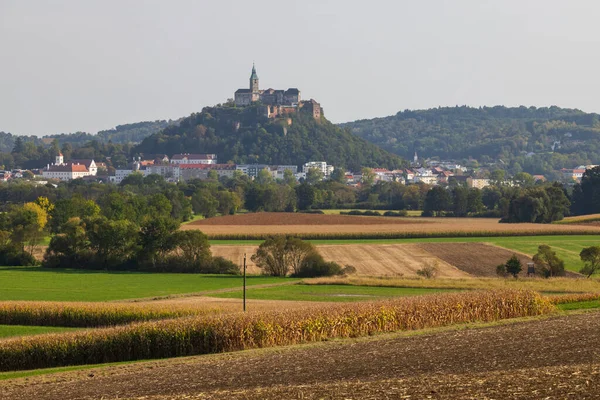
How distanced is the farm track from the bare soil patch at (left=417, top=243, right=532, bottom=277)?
36.9 meters

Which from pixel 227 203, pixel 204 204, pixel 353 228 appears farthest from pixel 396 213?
pixel 353 228

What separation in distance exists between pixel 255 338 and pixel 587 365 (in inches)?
516

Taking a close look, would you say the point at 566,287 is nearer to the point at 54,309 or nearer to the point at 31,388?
the point at 54,309

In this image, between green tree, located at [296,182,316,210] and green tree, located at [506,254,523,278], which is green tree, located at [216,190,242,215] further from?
green tree, located at [506,254,523,278]

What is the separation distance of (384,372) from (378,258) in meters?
52.7

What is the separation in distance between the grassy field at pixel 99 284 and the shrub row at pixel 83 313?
780cm

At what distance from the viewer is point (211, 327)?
1328 inches

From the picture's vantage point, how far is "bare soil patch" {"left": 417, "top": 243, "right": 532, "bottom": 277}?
2790 inches

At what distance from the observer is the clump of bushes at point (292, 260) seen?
68.6 metres

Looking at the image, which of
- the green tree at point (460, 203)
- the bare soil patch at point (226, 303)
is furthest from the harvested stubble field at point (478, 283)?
the green tree at point (460, 203)

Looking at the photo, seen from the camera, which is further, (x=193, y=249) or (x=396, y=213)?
(x=396, y=213)

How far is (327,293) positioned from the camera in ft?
181

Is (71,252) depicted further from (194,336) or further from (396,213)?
(396,213)

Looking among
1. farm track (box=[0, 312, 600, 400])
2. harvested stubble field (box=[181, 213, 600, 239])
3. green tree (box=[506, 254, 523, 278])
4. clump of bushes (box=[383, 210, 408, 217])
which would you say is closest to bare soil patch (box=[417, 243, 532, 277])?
green tree (box=[506, 254, 523, 278])
